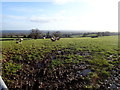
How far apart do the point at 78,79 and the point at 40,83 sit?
186cm

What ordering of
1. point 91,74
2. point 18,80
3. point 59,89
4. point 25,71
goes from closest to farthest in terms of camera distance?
point 59,89
point 18,80
point 91,74
point 25,71

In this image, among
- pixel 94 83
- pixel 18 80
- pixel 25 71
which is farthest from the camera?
pixel 25 71

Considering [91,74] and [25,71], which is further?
[25,71]

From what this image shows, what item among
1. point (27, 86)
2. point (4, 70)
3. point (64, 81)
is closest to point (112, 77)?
point (64, 81)

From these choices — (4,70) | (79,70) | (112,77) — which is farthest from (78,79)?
(4,70)

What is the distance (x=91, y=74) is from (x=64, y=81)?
1.64 meters

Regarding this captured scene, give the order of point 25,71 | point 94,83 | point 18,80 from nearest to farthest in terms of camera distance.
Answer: point 94,83 → point 18,80 → point 25,71

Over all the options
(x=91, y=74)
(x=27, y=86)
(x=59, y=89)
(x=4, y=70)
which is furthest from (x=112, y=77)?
(x=4, y=70)

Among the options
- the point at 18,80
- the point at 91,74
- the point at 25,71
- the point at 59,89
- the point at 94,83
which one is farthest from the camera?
→ the point at 25,71

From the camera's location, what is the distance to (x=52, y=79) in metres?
5.23

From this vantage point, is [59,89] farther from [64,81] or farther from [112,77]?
[112,77]

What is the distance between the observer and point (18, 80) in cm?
514

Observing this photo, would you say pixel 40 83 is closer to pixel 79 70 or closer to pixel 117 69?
pixel 79 70

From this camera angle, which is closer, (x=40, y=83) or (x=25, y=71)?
(x=40, y=83)
